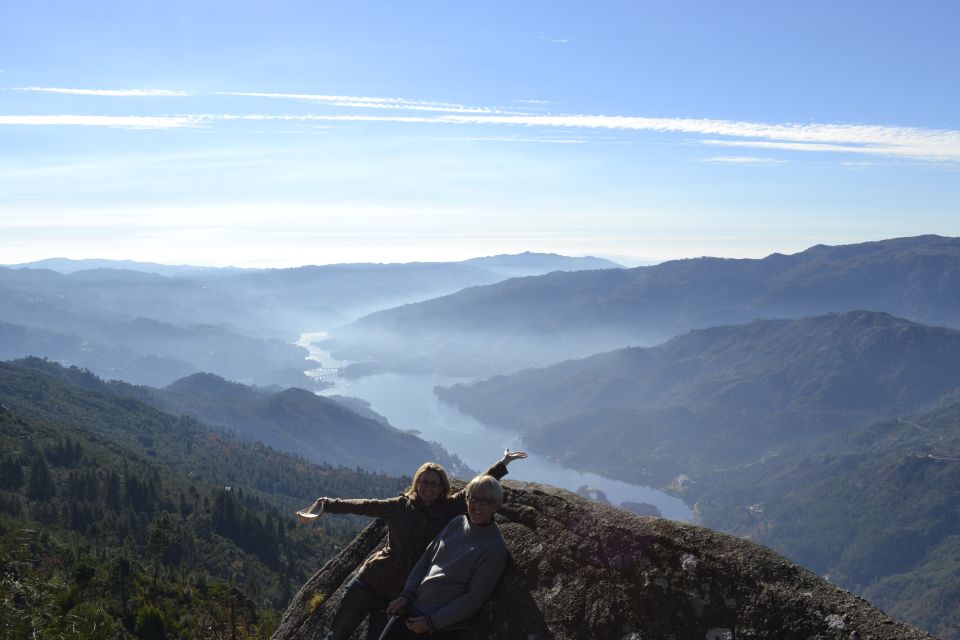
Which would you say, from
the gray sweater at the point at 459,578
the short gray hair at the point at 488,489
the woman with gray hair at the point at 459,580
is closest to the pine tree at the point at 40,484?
the woman with gray hair at the point at 459,580

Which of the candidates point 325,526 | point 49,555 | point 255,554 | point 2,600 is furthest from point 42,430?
point 2,600

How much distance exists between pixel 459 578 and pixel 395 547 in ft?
4.02

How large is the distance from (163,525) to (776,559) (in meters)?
56.3

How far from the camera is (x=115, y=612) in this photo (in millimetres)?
41031

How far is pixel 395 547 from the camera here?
862 centimetres

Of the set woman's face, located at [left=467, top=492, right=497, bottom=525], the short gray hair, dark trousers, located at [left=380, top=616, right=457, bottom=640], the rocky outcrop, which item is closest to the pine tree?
dark trousers, located at [left=380, top=616, right=457, bottom=640]

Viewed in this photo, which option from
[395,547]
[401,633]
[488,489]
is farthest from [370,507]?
[488,489]

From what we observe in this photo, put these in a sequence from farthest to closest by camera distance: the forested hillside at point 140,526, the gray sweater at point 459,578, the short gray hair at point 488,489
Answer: the forested hillside at point 140,526
the short gray hair at point 488,489
the gray sweater at point 459,578

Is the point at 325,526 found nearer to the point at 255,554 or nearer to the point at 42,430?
the point at 255,554

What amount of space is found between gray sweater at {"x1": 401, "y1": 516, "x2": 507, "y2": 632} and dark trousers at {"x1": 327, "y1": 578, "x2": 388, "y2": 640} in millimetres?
893

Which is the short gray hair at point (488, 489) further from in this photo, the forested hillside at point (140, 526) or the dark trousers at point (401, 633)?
the forested hillside at point (140, 526)

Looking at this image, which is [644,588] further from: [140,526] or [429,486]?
[140,526]

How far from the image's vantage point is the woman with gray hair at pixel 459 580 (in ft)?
24.8

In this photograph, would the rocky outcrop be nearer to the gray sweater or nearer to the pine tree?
the gray sweater
